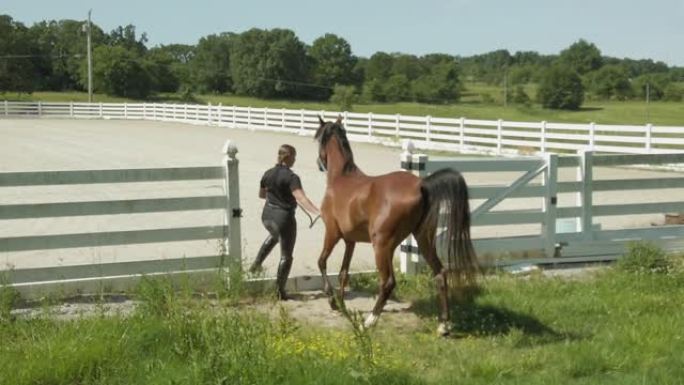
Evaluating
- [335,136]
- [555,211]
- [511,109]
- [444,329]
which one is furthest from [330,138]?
[511,109]

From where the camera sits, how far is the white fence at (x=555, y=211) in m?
9.34

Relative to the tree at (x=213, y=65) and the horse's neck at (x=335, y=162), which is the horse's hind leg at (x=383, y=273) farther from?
the tree at (x=213, y=65)

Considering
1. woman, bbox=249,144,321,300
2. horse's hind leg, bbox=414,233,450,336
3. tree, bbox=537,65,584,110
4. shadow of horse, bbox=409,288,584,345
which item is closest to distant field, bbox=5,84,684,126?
tree, bbox=537,65,584,110

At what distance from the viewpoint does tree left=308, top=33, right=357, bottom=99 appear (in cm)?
10719

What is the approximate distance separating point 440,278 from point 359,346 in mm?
1601

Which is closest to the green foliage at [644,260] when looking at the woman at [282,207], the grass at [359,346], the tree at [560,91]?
the grass at [359,346]

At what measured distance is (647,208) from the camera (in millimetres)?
10328

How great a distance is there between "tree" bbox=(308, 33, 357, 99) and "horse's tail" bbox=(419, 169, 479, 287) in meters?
100

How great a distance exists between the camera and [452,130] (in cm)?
2972

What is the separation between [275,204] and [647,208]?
5141 mm

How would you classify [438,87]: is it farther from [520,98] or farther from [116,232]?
[116,232]

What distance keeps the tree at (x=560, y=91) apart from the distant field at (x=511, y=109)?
1.41 metres

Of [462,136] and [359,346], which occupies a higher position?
[462,136]

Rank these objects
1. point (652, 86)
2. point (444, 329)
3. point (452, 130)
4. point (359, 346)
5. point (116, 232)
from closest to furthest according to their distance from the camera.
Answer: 1. point (359, 346)
2. point (444, 329)
3. point (116, 232)
4. point (452, 130)
5. point (652, 86)
